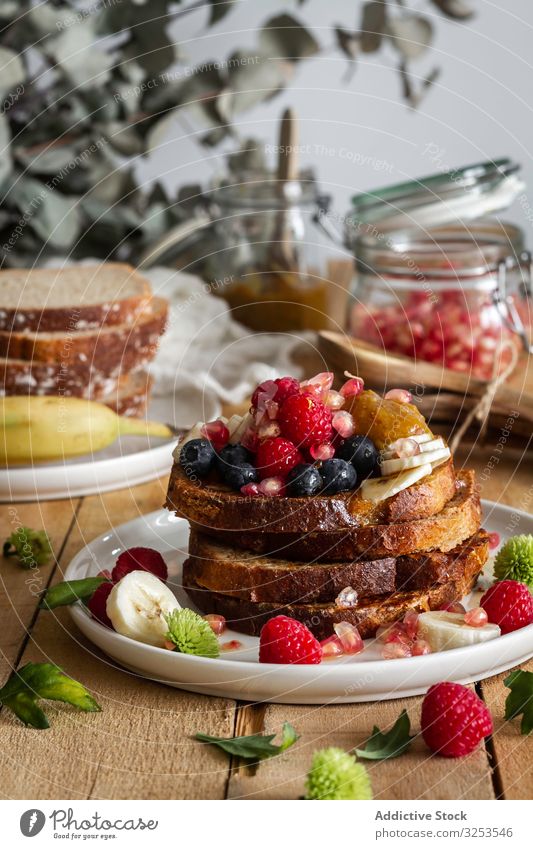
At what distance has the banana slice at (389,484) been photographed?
6.23ft

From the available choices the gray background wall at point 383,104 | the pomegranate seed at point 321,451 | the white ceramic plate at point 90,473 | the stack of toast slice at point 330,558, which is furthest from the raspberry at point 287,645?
the gray background wall at point 383,104

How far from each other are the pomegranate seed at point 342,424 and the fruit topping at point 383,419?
0.03m

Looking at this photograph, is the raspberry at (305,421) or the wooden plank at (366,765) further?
the raspberry at (305,421)

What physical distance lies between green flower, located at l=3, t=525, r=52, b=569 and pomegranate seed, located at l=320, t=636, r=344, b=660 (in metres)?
0.87

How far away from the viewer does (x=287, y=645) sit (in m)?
1.69

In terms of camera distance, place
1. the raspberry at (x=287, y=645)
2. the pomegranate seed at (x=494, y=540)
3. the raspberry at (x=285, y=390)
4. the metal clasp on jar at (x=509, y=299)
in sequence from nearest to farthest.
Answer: the raspberry at (x=287, y=645) → the raspberry at (x=285, y=390) → the pomegranate seed at (x=494, y=540) → the metal clasp on jar at (x=509, y=299)

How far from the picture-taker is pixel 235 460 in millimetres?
1982

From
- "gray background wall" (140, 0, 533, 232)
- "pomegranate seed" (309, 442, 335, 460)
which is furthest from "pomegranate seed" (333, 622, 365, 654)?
"gray background wall" (140, 0, 533, 232)

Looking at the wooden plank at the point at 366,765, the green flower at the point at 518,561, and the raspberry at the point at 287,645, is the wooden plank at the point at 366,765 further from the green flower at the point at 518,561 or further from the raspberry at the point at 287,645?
the green flower at the point at 518,561

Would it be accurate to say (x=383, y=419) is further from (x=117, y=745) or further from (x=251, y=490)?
(x=117, y=745)

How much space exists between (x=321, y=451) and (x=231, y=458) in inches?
7.2

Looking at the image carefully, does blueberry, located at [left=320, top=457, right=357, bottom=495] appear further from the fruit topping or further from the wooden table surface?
the wooden table surface

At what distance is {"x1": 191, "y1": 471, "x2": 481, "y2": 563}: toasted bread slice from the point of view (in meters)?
1.89
